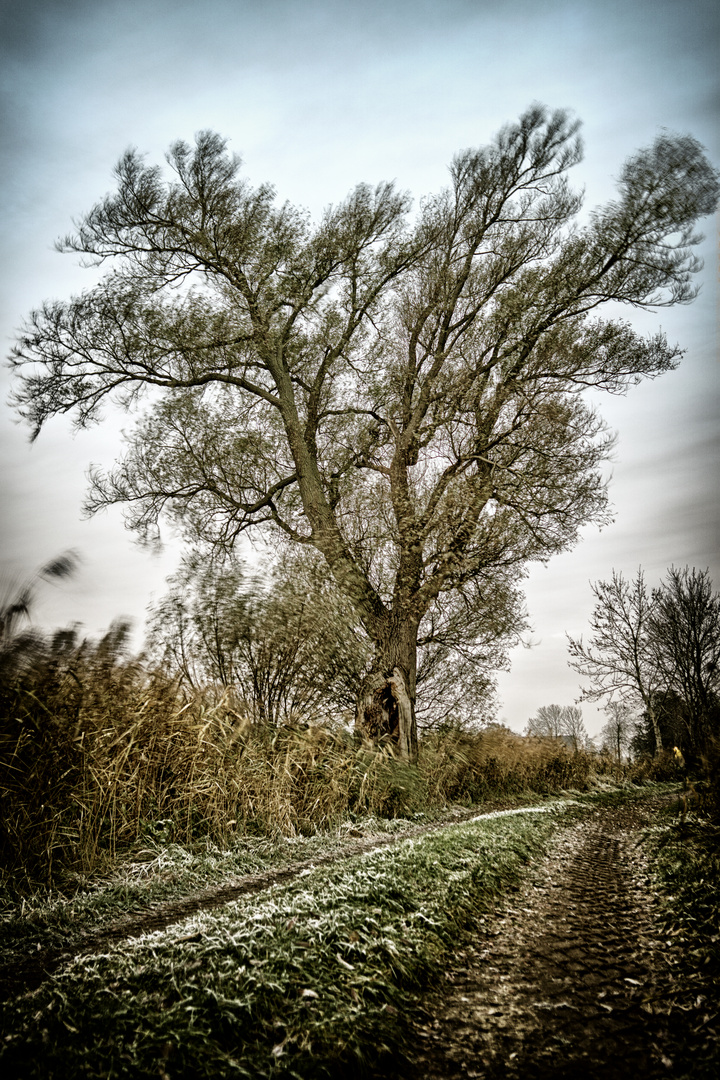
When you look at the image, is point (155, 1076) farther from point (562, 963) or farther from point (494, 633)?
point (494, 633)

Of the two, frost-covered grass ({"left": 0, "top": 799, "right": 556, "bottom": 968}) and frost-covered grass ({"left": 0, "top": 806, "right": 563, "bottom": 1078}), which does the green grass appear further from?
frost-covered grass ({"left": 0, "top": 799, "right": 556, "bottom": 968})

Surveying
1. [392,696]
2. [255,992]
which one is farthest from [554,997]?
[392,696]

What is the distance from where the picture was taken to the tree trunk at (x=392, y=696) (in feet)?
29.9

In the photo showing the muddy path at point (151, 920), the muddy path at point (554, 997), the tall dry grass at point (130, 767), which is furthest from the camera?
the tall dry grass at point (130, 767)

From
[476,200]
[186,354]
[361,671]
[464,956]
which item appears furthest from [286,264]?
[464,956]

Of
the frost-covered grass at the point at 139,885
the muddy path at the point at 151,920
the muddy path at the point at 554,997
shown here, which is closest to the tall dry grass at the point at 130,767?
the frost-covered grass at the point at 139,885

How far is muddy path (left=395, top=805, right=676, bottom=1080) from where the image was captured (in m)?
1.99

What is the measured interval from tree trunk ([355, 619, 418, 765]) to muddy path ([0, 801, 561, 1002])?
149 inches

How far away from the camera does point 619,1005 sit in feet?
7.86

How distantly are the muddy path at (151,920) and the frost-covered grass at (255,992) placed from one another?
202 mm

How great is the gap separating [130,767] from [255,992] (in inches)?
105

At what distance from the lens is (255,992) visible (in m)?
2.06

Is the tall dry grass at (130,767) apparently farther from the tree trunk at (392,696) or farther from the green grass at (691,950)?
the green grass at (691,950)

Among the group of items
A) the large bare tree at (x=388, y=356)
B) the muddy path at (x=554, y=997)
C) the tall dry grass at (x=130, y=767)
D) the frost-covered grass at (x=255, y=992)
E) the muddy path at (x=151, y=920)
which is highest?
the large bare tree at (x=388, y=356)
